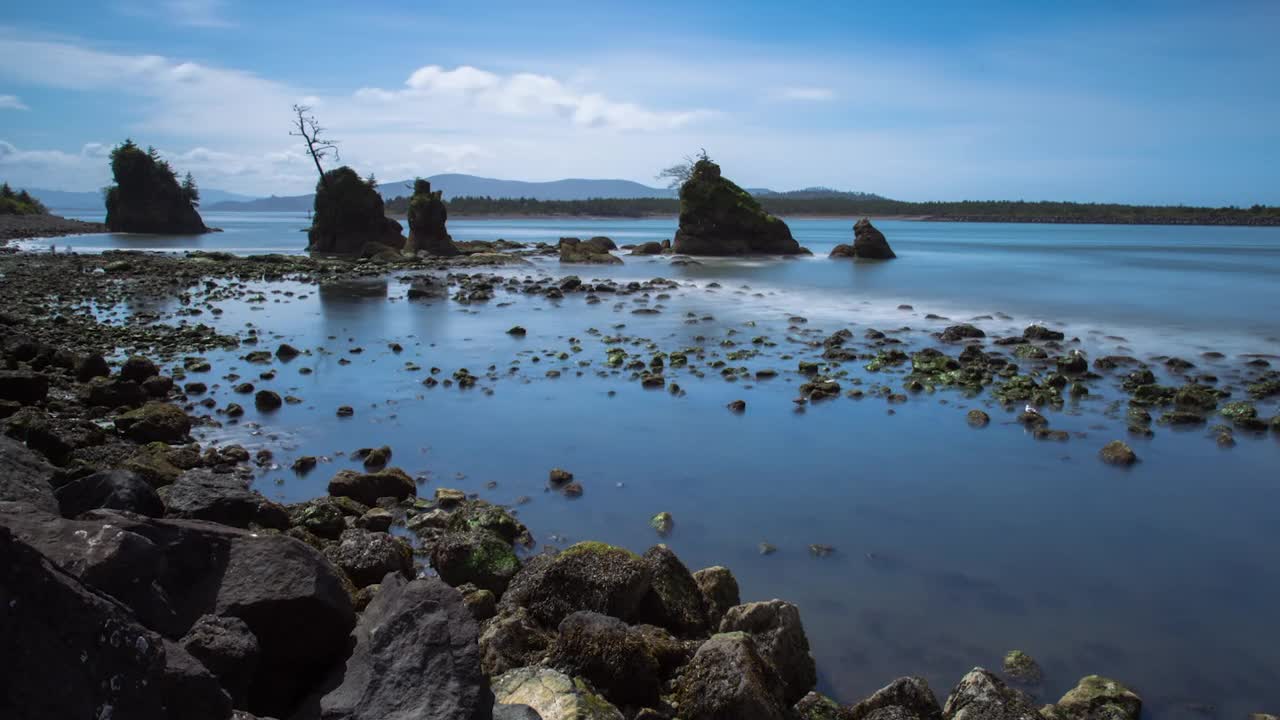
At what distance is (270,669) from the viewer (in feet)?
15.7

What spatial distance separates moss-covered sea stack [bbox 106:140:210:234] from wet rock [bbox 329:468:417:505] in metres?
86.6

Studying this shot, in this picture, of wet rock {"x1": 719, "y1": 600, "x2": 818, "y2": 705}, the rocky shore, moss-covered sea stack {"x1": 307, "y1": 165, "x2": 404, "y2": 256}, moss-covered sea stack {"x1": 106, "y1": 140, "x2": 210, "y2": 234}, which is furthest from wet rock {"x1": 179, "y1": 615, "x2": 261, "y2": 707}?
moss-covered sea stack {"x1": 106, "y1": 140, "x2": 210, "y2": 234}

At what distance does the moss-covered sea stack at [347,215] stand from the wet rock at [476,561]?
167ft

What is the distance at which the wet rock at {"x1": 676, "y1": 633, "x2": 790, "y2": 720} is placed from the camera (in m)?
5.10

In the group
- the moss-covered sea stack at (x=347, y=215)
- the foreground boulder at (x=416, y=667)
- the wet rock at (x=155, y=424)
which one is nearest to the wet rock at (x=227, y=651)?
the foreground boulder at (x=416, y=667)

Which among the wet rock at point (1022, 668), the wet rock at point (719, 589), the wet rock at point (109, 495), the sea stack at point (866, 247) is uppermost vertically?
the sea stack at point (866, 247)

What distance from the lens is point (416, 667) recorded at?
4469 millimetres

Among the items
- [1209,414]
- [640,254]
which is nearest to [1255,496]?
[1209,414]

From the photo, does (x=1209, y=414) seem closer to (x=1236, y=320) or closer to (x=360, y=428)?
(x=360, y=428)

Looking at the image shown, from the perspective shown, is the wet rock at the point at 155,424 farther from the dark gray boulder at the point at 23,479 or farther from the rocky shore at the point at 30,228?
the rocky shore at the point at 30,228

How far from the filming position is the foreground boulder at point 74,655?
316 centimetres

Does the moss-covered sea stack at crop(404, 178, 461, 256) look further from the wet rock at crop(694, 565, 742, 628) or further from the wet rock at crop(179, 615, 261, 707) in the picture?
the wet rock at crop(179, 615, 261, 707)

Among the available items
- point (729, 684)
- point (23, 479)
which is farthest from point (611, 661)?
point (23, 479)

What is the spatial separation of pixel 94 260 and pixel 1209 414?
45.6 meters
